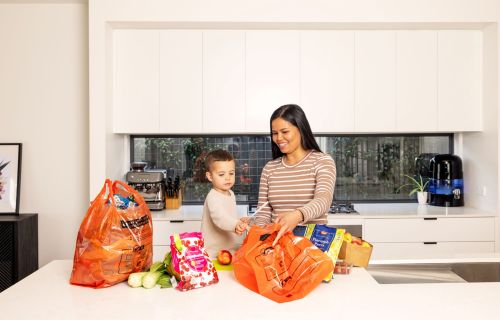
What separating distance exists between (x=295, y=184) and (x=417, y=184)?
7.16ft

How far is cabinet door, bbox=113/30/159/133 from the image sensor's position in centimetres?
339

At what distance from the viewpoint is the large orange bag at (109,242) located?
1390 millimetres

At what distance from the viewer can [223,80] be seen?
340 cm

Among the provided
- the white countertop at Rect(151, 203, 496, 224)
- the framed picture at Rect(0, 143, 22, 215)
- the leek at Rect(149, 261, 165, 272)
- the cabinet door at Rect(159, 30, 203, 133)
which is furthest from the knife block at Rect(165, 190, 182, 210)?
the leek at Rect(149, 261, 165, 272)

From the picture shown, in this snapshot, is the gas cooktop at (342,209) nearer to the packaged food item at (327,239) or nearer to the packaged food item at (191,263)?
the packaged food item at (327,239)

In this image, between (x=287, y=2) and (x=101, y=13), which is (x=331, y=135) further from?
(x=101, y=13)

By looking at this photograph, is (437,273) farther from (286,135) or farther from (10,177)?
(10,177)

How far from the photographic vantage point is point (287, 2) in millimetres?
3238

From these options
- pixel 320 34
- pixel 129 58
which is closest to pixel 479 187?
pixel 320 34

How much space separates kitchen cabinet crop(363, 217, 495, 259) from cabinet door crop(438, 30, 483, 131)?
0.75 metres

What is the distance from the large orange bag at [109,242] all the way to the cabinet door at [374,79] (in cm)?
238

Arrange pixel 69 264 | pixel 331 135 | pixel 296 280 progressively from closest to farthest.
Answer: pixel 296 280
pixel 69 264
pixel 331 135

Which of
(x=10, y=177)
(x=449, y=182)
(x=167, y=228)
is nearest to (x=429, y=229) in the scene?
(x=449, y=182)

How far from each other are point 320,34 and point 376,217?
142 cm
